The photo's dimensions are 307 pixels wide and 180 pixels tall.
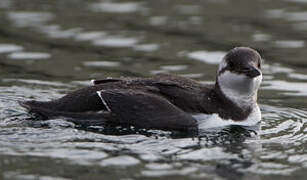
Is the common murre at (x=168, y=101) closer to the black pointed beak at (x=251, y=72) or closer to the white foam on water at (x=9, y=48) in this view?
the black pointed beak at (x=251, y=72)

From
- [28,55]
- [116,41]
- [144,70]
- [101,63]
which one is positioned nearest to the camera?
[144,70]

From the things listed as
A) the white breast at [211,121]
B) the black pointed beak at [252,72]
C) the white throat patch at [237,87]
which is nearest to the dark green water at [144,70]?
the white breast at [211,121]

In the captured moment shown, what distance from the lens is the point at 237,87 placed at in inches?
388

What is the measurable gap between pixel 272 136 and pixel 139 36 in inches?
223

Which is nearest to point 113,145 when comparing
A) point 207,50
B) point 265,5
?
point 207,50

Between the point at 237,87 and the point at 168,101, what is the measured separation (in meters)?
0.98

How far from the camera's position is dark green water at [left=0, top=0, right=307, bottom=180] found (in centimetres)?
821

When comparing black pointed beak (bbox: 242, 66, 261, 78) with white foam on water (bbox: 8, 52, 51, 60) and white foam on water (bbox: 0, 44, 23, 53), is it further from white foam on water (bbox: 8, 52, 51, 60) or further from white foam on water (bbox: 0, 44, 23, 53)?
white foam on water (bbox: 0, 44, 23, 53)

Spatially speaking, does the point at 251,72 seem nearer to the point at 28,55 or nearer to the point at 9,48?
the point at 28,55

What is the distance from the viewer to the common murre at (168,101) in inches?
370

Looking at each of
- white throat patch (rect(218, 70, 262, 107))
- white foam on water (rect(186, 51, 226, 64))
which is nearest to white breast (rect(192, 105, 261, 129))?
white throat patch (rect(218, 70, 262, 107))

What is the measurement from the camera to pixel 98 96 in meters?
9.59

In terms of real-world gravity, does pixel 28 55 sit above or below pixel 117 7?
below

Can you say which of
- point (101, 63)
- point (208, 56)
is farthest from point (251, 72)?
point (101, 63)
